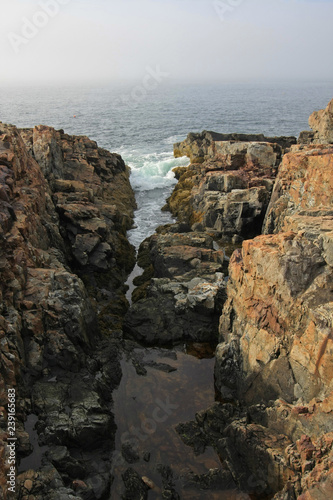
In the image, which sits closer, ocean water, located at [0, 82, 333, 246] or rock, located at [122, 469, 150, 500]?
rock, located at [122, 469, 150, 500]

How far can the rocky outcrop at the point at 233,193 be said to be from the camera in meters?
37.4

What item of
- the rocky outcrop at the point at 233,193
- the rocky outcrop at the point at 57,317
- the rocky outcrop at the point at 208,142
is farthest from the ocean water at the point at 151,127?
the rocky outcrop at the point at 57,317

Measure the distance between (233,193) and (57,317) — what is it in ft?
78.4

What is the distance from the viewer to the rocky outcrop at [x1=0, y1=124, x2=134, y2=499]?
622 inches

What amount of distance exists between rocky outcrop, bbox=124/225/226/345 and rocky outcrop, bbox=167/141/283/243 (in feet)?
23.9

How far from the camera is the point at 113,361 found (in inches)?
861

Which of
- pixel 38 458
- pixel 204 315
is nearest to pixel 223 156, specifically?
pixel 204 315

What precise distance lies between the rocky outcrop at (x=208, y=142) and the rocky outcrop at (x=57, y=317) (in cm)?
2697

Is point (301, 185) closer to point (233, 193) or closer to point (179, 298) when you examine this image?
point (233, 193)

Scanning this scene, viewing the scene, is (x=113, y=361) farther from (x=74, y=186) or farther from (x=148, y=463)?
(x=74, y=186)

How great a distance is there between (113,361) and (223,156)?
31781mm

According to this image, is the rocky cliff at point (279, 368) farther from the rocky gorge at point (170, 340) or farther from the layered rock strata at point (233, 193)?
the layered rock strata at point (233, 193)

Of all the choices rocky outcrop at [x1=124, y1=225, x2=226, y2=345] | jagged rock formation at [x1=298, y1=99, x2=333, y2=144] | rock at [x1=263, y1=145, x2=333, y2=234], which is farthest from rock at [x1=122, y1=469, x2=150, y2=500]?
jagged rock formation at [x1=298, y1=99, x2=333, y2=144]

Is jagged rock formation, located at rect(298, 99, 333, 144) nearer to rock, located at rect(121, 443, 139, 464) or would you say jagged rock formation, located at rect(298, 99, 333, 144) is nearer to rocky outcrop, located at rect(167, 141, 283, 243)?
rocky outcrop, located at rect(167, 141, 283, 243)
